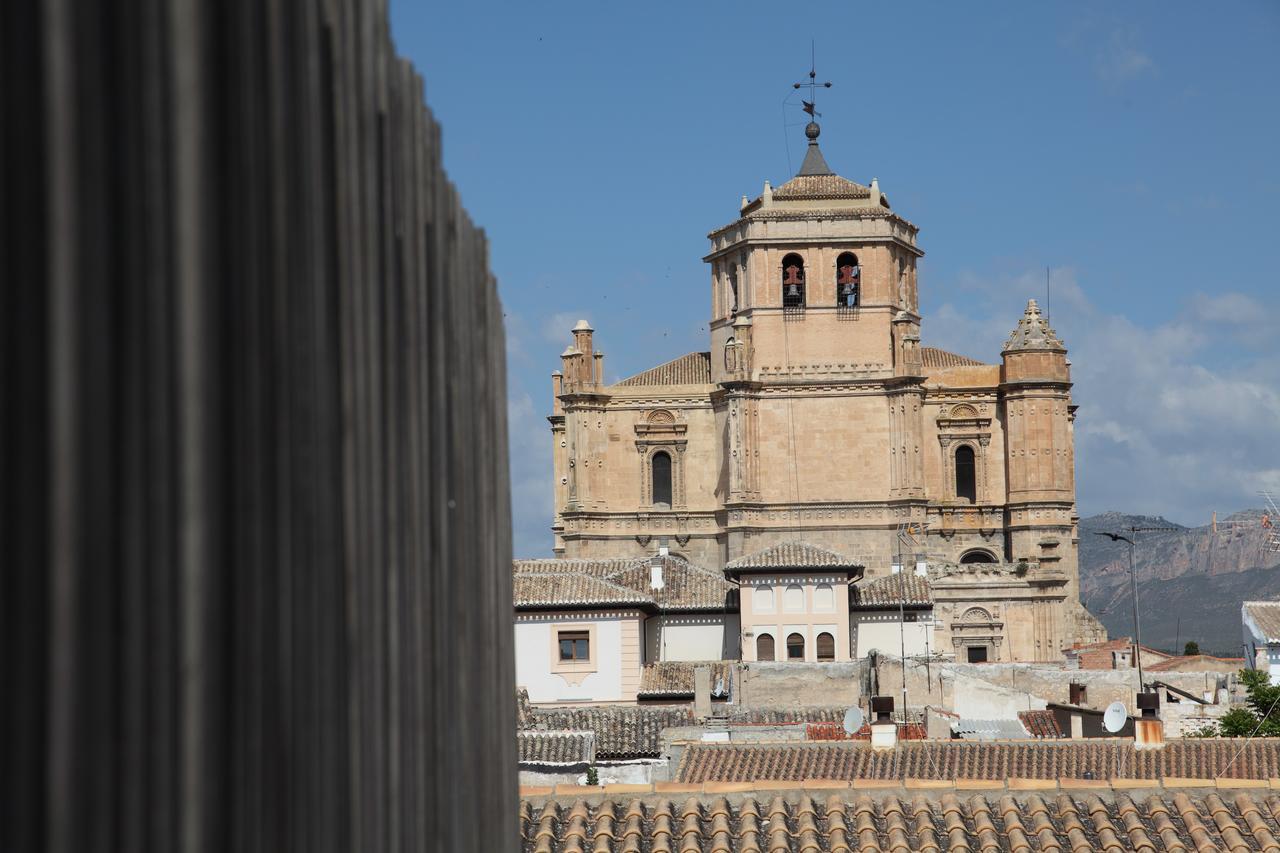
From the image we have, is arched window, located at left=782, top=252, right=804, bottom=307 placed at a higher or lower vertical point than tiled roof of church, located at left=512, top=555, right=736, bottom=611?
higher

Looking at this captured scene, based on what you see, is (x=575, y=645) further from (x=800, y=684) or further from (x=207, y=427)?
(x=207, y=427)

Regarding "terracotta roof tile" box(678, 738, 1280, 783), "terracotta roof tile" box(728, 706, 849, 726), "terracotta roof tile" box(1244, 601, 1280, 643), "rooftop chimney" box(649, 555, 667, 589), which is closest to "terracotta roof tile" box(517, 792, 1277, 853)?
"terracotta roof tile" box(678, 738, 1280, 783)

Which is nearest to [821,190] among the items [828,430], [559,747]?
[828,430]

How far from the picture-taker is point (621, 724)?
35125 millimetres

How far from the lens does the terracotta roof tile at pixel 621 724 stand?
33.5 metres

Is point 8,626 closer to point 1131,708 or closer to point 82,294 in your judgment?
point 82,294

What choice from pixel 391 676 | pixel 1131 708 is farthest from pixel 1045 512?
pixel 391 676

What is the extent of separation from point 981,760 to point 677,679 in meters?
20.4

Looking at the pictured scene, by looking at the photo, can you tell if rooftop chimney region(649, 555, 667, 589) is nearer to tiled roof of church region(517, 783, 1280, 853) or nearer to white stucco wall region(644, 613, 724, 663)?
white stucco wall region(644, 613, 724, 663)

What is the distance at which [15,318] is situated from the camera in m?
1.71

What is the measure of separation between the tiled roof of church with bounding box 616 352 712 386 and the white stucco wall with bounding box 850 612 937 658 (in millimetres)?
14682

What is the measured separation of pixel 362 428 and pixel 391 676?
419mm

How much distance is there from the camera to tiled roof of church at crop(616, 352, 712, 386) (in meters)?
62.0

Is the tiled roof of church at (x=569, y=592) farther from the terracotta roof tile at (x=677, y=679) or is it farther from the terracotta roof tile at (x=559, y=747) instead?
the terracotta roof tile at (x=559, y=747)
